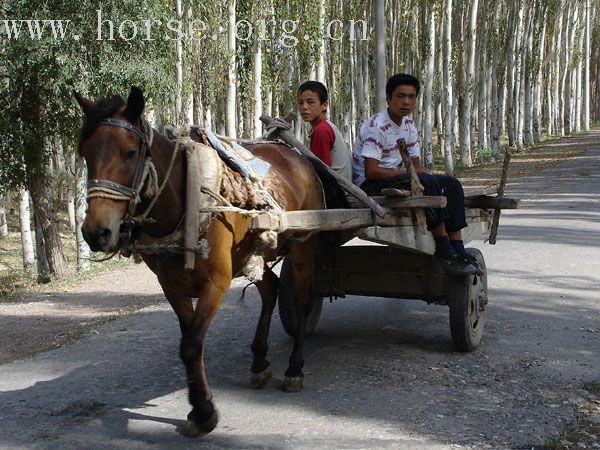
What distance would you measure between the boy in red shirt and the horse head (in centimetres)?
227

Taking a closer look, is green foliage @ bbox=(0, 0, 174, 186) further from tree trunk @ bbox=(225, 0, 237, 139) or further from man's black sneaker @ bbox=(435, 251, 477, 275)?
man's black sneaker @ bbox=(435, 251, 477, 275)

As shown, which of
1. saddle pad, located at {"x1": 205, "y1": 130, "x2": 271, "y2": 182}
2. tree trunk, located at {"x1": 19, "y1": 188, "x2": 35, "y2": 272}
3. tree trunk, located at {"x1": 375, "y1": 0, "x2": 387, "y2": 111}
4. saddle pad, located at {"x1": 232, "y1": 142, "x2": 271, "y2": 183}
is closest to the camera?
saddle pad, located at {"x1": 205, "y1": 130, "x2": 271, "y2": 182}

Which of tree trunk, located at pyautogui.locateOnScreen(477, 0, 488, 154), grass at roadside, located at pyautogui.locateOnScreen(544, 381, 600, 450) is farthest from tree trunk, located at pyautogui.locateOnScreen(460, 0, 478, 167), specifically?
grass at roadside, located at pyautogui.locateOnScreen(544, 381, 600, 450)

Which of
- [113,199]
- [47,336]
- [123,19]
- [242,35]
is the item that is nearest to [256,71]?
[242,35]

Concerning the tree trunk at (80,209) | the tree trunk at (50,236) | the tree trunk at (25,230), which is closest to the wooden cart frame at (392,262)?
the tree trunk at (50,236)

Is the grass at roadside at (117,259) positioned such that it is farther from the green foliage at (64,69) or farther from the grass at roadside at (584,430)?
the grass at roadside at (584,430)

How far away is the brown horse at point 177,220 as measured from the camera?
12.7ft

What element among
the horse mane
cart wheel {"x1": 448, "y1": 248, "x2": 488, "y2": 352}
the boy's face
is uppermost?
the boy's face

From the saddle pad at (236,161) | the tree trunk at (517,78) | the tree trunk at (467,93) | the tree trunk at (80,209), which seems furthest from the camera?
the tree trunk at (517,78)

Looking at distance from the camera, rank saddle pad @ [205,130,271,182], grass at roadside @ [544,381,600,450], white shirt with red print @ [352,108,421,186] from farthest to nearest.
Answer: white shirt with red print @ [352,108,421,186]
saddle pad @ [205,130,271,182]
grass at roadside @ [544,381,600,450]

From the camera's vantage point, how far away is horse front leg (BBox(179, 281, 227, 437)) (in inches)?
171

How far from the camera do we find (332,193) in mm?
6035

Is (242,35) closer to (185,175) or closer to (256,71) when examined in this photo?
(256,71)

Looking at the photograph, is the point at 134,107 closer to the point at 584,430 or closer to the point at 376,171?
the point at 376,171
